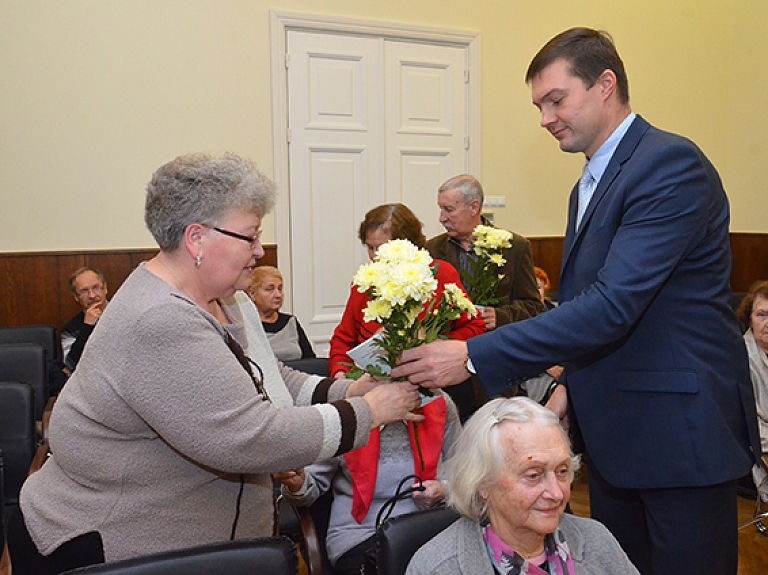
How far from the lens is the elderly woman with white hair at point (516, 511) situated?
155cm

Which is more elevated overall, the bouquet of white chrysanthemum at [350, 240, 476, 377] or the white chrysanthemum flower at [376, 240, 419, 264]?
the white chrysanthemum flower at [376, 240, 419, 264]

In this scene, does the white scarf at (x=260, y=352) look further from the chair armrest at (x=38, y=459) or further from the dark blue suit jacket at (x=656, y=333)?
the chair armrest at (x=38, y=459)

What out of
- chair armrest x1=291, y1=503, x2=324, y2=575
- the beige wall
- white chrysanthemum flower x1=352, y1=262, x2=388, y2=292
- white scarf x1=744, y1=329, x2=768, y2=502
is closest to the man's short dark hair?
white chrysanthemum flower x1=352, y1=262, x2=388, y2=292

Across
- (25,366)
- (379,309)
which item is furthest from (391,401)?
(25,366)

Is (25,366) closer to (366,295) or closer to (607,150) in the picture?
(366,295)

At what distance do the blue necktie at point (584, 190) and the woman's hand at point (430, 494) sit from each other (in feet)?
3.09

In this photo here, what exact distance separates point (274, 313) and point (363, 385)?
8.10 ft

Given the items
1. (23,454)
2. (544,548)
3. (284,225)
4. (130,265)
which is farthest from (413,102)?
(544,548)

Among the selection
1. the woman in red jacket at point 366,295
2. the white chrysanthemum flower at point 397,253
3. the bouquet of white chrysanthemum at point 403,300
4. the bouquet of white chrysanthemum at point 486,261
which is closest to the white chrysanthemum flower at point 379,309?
the bouquet of white chrysanthemum at point 403,300

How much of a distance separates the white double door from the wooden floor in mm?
2275

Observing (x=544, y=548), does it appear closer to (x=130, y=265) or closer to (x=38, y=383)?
(x=38, y=383)

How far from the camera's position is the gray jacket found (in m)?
1.53

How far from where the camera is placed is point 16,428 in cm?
271

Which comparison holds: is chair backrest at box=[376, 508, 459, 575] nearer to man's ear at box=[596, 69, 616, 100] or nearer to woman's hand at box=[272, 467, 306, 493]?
woman's hand at box=[272, 467, 306, 493]
